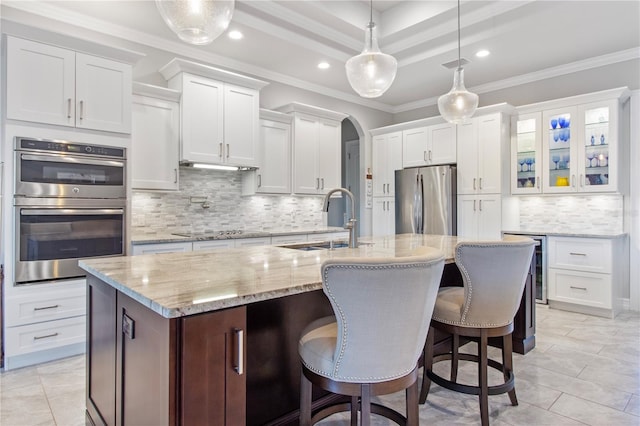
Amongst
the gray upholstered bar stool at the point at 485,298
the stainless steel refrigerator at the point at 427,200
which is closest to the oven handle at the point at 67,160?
the gray upholstered bar stool at the point at 485,298

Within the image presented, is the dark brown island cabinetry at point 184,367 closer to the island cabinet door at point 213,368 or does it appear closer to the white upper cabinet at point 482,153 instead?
the island cabinet door at point 213,368

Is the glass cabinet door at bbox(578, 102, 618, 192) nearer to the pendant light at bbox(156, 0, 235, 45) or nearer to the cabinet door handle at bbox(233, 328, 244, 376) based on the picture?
the pendant light at bbox(156, 0, 235, 45)

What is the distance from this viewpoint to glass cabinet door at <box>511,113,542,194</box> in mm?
4648

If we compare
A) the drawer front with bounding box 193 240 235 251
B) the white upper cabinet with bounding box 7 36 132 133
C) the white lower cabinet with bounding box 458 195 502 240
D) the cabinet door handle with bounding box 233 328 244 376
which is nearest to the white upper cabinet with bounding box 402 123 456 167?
the white lower cabinet with bounding box 458 195 502 240

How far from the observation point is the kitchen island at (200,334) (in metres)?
1.14

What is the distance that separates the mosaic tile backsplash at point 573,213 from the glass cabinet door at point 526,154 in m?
0.33

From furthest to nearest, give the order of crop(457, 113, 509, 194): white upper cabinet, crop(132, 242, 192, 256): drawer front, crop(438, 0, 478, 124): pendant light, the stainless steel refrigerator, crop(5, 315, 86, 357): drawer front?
1. the stainless steel refrigerator
2. crop(457, 113, 509, 194): white upper cabinet
3. crop(132, 242, 192, 256): drawer front
4. crop(438, 0, 478, 124): pendant light
5. crop(5, 315, 86, 357): drawer front

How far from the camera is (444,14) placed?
364cm

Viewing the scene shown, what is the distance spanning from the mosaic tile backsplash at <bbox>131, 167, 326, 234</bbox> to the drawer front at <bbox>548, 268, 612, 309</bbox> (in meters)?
3.07

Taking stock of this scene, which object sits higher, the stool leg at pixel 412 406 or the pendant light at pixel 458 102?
the pendant light at pixel 458 102

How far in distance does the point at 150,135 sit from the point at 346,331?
3160 millimetres

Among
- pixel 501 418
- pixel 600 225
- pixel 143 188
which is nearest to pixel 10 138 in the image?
pixel 143 188

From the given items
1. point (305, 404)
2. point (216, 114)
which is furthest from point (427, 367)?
point (216, 114)

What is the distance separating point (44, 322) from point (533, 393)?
3.47 m
